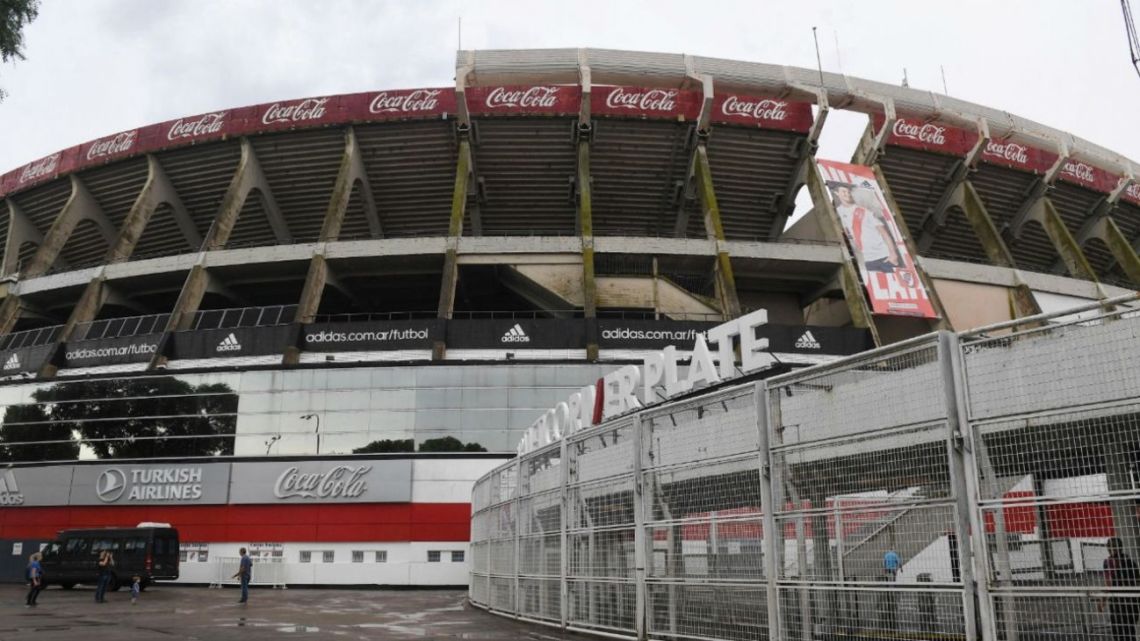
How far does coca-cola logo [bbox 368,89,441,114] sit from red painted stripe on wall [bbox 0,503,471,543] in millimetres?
19683

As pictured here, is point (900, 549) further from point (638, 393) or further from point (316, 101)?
point (316, 101)

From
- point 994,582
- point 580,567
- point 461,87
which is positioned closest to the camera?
point 994,582

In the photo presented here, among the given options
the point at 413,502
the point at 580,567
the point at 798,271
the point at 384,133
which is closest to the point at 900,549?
the point at 580,567

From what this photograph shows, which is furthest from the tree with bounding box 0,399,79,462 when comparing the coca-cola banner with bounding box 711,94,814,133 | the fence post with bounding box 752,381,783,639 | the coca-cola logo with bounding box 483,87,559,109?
the fence post with bounding box 752,381,783,639

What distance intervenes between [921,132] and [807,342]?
1718cm

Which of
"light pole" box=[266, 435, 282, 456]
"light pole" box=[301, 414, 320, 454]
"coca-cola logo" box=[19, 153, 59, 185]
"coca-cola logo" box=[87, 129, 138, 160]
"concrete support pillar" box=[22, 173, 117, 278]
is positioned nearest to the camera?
"light pole" box=[301, 414, 320, 454]

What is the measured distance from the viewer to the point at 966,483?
6.10 m

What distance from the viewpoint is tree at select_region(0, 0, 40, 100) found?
9258 mm

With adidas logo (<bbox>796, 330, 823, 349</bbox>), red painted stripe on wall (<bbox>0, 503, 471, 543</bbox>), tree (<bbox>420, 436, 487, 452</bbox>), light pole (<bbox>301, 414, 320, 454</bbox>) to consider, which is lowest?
red painted stripe on wall (<bbox>0, 503, 471, 543</bbox>)

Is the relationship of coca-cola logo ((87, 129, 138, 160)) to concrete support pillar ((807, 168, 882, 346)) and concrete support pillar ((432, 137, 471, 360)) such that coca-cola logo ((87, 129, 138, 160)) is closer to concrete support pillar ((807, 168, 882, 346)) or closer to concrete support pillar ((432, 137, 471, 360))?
concrete support pillar ((432, 137, 471, 360))

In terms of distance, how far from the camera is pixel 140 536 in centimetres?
2700

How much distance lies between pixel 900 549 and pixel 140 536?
27589 millimetres

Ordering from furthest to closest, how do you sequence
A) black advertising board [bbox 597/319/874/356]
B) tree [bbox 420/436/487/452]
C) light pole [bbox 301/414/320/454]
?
light pole [bbox 301/414/320/454] < black advertising board [bbox 597/319/874/356] < tree [bbox 420/436/487/452]

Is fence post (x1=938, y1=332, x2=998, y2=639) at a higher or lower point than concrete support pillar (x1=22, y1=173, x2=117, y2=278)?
lower
